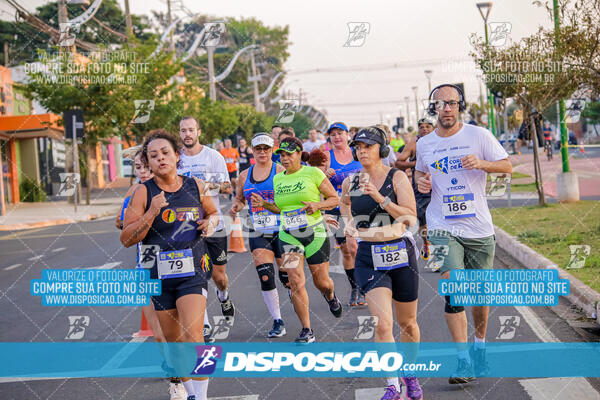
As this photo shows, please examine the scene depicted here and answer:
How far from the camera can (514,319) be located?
8.03m

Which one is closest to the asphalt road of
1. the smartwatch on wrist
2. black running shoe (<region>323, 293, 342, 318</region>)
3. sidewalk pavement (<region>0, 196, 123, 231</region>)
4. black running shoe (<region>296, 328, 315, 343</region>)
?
black running shoe (<region>323, 293, 342, 318</region>)

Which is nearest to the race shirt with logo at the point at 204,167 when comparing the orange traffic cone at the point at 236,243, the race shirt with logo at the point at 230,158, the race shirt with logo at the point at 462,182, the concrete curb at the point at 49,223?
the race shirt with logo at the point at 462,182

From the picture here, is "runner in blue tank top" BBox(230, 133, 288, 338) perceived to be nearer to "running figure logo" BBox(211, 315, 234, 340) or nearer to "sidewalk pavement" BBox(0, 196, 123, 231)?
"running figure logo" BBox(211, 315, 234, 340)

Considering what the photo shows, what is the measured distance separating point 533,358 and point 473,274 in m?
1.02

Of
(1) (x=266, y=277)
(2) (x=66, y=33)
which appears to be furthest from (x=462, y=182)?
(2) (x=66, y=33)

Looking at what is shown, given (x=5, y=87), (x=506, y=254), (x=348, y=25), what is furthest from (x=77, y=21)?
(x=506, y=254)

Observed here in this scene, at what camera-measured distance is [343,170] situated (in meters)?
9.74

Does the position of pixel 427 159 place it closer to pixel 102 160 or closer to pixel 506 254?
pixel 506 254

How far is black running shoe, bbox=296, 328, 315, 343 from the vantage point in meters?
7.37

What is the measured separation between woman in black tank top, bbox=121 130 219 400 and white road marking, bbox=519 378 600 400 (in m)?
2.37

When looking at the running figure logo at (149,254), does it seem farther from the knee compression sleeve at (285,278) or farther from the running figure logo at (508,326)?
the running figure logo at (508,326)

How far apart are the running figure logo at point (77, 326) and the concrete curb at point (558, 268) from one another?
531cm

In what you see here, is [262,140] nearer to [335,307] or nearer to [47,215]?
[335,307]

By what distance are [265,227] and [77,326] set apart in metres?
2.49
